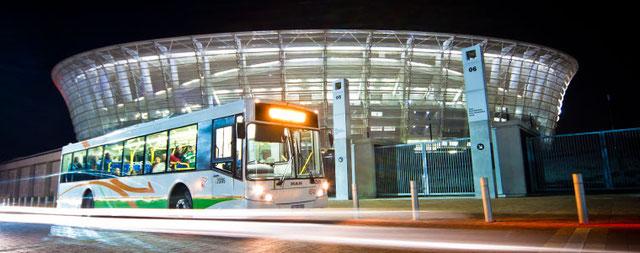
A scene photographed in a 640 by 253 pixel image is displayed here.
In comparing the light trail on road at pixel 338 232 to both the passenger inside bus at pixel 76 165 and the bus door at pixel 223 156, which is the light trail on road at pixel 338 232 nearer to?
the bus door at pixel 223 156

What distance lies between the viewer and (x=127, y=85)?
36250 mm

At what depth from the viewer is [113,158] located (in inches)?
497

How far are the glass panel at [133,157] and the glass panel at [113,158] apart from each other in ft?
1.14

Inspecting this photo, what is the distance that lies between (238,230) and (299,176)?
211 cm

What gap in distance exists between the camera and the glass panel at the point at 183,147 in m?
9.87

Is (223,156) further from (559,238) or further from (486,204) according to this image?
(559,238)

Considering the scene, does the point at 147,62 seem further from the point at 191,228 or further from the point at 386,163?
the point at 191,228

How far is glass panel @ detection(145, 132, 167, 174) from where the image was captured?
10641 millimetres

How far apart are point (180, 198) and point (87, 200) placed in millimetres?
6005

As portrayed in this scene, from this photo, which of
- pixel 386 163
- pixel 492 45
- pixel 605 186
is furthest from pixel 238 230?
pixel 492 45

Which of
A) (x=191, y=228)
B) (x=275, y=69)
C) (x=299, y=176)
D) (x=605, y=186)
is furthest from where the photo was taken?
(x=275, y=69)

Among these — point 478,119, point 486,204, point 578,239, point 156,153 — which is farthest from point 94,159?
point 578,239

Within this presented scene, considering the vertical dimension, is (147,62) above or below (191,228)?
above

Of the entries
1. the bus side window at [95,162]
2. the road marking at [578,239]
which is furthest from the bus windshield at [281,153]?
the bus side window at [95,162]
